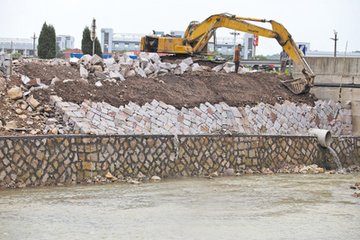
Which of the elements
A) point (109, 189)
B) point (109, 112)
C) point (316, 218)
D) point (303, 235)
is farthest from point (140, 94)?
point (303, 235)

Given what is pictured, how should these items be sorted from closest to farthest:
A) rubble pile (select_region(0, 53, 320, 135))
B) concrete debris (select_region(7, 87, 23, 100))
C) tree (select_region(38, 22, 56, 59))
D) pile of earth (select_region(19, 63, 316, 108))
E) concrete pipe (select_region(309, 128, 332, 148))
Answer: rubble pile (select_region(0, 53, 320, 135)), concrete debris (select_region(7, 87, 23, 100)), pile of earth (select_region(19, 63, 316, 108)), concrete pipe (select_region(309, 128, 332, 148)), tree (select_region(38, 22, 56, 59))

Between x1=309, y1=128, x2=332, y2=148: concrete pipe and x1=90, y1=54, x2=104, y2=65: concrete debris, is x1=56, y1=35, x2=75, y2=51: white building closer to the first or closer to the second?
x1=90, y1=54, x2=104, y2=65: concrete debris

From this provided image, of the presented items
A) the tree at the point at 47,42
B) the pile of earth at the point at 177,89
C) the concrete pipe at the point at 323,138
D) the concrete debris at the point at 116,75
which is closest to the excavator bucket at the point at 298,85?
the pile of earth at the point at 177,89

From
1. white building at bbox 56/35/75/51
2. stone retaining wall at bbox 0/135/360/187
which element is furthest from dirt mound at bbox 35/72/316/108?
A: white building at bbox 56/35/75/51

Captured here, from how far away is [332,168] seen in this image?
25.7m

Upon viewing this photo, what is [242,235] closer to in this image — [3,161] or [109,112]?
[3,161]

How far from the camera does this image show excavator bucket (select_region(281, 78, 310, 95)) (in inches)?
1205

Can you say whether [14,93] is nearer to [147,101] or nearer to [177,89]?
[147,101]

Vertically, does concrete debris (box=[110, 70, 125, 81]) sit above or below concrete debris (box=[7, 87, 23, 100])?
above

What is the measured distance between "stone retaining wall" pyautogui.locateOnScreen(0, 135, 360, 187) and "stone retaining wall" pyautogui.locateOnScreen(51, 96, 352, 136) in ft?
2.48

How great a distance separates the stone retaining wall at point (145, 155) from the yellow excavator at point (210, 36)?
6676 millimetres

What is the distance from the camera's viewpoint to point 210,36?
32.8 meters

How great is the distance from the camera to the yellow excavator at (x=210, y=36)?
105 feet

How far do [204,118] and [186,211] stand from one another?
803cm
